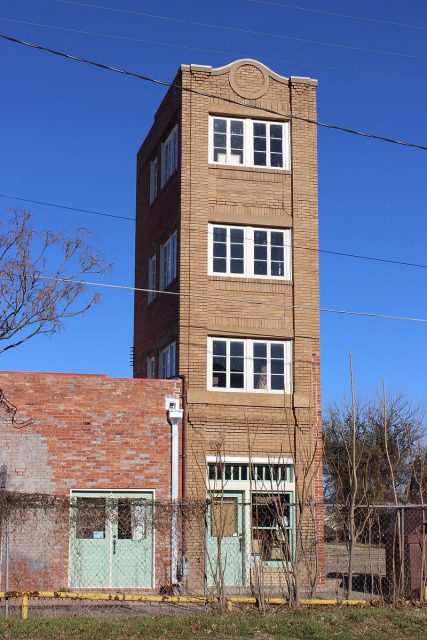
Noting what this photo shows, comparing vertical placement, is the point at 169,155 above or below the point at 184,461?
above

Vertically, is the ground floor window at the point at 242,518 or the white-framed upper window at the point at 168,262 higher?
the white-framed upper window at the point at 168,262

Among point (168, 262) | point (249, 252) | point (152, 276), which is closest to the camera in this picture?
point (249, 252)

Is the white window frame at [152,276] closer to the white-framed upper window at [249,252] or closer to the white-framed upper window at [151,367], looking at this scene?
the white-framed upper window at [151,367]

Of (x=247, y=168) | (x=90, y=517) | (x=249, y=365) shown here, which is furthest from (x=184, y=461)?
(x=247, y=168)

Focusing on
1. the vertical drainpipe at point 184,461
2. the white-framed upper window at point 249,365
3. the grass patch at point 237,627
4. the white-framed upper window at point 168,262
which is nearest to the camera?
the grass patch at point 237,627

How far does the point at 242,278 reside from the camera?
24703 millimetres

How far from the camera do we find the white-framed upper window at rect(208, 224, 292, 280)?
24781mm

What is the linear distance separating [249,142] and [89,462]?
979 cm

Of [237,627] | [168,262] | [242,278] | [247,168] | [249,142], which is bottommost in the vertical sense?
[237,627]

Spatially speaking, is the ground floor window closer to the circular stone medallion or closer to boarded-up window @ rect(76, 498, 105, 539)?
boarded-up window @ rect(76, 498, 105, 539)

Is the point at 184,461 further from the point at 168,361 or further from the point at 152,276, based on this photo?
the point at 152,276

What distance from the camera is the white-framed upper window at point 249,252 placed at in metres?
24.8

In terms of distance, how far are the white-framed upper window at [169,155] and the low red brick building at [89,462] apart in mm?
6787

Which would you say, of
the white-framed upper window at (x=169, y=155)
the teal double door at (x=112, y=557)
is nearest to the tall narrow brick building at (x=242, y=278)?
the white-framed upper window at (x=169, y=155)
